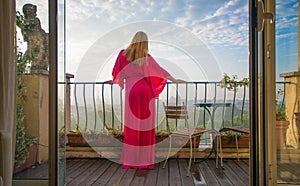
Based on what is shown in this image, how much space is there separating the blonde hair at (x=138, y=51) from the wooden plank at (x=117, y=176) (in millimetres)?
1242

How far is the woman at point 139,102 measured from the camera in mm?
3275

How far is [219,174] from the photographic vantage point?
3.04 meters

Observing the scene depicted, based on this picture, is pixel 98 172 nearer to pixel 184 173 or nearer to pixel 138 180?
pixel 138 180

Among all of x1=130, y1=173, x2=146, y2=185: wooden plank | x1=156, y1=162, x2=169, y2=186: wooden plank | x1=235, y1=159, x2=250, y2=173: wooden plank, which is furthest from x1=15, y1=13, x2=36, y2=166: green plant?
x1=235, y1=159, x2=250, y2=173: wooden plank

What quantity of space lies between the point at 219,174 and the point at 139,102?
1.21 metres

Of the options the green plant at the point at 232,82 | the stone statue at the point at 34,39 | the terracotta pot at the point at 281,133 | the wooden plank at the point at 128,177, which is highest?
the stone statue at the point at 34,39

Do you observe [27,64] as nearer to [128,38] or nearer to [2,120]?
[2,120]

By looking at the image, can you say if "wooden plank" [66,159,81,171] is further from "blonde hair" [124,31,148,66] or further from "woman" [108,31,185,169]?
"blonde hair" [124,31,148,66]

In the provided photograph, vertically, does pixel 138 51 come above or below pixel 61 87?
above

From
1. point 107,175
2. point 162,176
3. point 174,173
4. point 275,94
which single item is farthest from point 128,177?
point 275,94

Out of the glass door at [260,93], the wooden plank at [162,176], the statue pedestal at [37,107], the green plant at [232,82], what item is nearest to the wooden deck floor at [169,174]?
the wooden plank at [162,176]

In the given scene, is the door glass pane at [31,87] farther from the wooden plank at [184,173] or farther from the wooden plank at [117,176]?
the wooden plank at [184,173]

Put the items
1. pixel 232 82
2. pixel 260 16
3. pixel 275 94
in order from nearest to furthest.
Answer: pixel 260 16 < pixel 275 94 < pixel 232 82

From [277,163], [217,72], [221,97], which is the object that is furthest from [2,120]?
[221,97]
